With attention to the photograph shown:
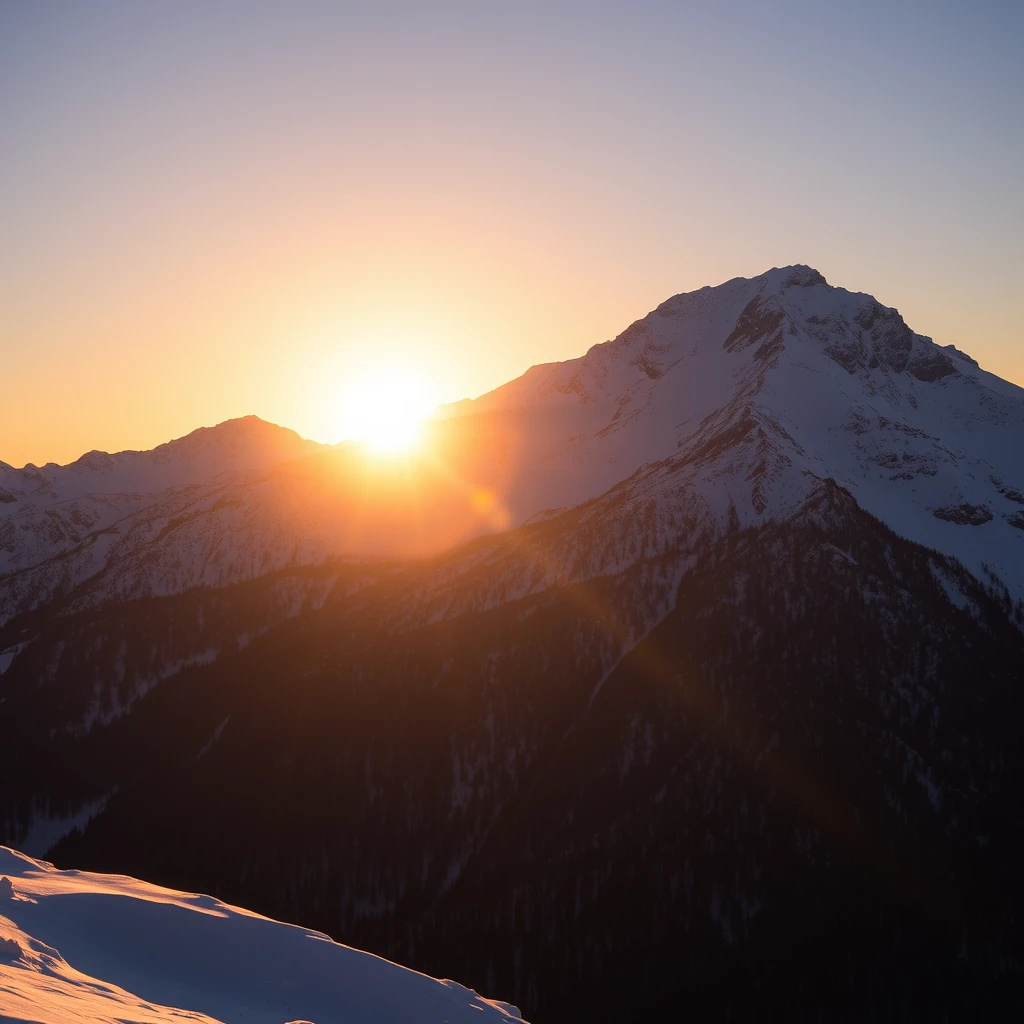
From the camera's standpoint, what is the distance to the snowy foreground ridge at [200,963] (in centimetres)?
5331

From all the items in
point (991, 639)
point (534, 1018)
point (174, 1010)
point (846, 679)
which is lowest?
point (534, 1018)

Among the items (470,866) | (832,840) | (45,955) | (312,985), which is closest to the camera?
(45,955)

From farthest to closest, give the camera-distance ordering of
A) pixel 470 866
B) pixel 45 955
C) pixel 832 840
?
pixel 470 866, pixel 832 840, pixel 45 955

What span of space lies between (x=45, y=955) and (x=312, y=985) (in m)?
15.4

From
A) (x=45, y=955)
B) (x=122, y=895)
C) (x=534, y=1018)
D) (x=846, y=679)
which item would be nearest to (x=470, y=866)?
(x=534, y=1018)

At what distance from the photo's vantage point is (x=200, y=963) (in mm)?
59625

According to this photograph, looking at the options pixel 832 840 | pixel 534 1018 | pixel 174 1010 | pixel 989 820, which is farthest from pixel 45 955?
pixel 989 820

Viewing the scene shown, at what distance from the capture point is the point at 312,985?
60.4 m

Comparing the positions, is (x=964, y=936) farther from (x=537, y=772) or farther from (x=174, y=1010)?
(x=174, y=1010)

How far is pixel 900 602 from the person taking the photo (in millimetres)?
196375

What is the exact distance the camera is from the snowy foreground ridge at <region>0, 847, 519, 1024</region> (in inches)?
2099

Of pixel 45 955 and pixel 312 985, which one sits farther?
pixel 312 985

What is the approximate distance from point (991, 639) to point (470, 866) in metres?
102

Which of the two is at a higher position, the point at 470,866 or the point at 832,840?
the point at 832,840
